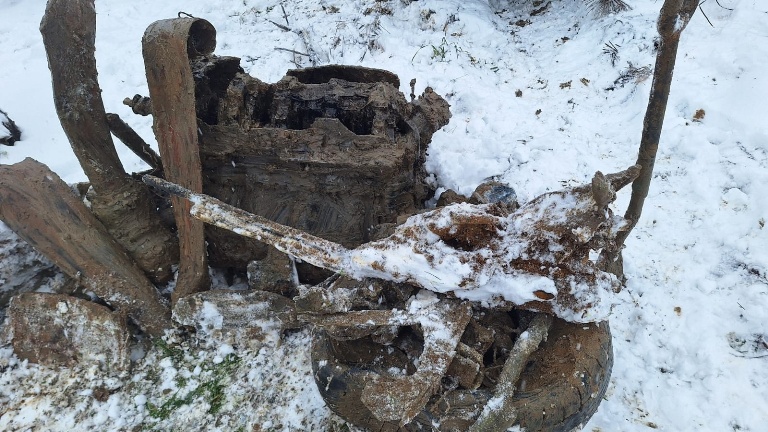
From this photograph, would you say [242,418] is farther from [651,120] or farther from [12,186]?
[651,120]

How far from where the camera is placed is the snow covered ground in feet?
8.56

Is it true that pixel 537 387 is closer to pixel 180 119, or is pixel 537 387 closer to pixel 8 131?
pixel 180 119

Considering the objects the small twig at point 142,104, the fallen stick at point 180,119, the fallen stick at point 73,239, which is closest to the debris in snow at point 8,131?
the fallen stick at point 73,239

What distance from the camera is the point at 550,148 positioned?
13.7ft

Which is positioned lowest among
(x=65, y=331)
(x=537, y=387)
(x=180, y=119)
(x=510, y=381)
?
(x=537, y=387)

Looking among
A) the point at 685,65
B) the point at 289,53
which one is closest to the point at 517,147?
Answer: the point at 685,65

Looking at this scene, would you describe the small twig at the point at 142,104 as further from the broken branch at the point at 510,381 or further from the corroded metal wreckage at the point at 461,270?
the broken branch at the point at 510,381

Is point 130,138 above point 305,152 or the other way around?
above

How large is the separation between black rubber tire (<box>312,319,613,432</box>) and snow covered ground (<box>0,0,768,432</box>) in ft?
1.42

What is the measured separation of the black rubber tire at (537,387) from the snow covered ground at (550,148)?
1.42 ft

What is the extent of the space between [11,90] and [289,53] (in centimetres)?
291

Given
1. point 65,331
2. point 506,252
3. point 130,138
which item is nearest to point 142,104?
point 130,138

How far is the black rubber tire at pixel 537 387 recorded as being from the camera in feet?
6.63

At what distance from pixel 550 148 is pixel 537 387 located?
2545 millimetres
